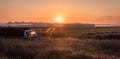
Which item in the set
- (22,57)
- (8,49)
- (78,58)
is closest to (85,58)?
(78,58)

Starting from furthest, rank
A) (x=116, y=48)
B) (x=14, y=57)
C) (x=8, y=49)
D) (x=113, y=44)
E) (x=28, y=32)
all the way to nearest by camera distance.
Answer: (x=28, y=32) → (x=113, y=44) → (x=116, y=48) → (x=8, y=49) → (x=14, y=57)

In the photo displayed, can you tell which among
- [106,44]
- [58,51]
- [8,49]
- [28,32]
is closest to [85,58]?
[58,51]

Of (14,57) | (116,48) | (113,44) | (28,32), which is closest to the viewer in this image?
(14,57)

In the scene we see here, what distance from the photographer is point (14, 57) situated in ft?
66.9

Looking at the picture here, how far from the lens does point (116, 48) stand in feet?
109

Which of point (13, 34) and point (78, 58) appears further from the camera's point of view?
point (13, 34)

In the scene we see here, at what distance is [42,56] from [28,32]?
27570 mm

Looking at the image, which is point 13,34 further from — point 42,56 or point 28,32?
point 42,56

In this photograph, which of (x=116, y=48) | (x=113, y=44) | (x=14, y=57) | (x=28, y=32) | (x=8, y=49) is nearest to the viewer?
(x=14, y=57)

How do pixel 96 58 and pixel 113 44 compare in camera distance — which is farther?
pixel 113 44

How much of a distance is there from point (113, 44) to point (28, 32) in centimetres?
1759

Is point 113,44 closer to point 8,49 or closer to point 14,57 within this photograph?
point 8,49

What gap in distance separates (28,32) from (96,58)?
92.6 ft

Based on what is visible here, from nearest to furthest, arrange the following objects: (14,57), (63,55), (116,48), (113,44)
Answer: (14,57) → (63,55) → (116,48) → (113,44)
